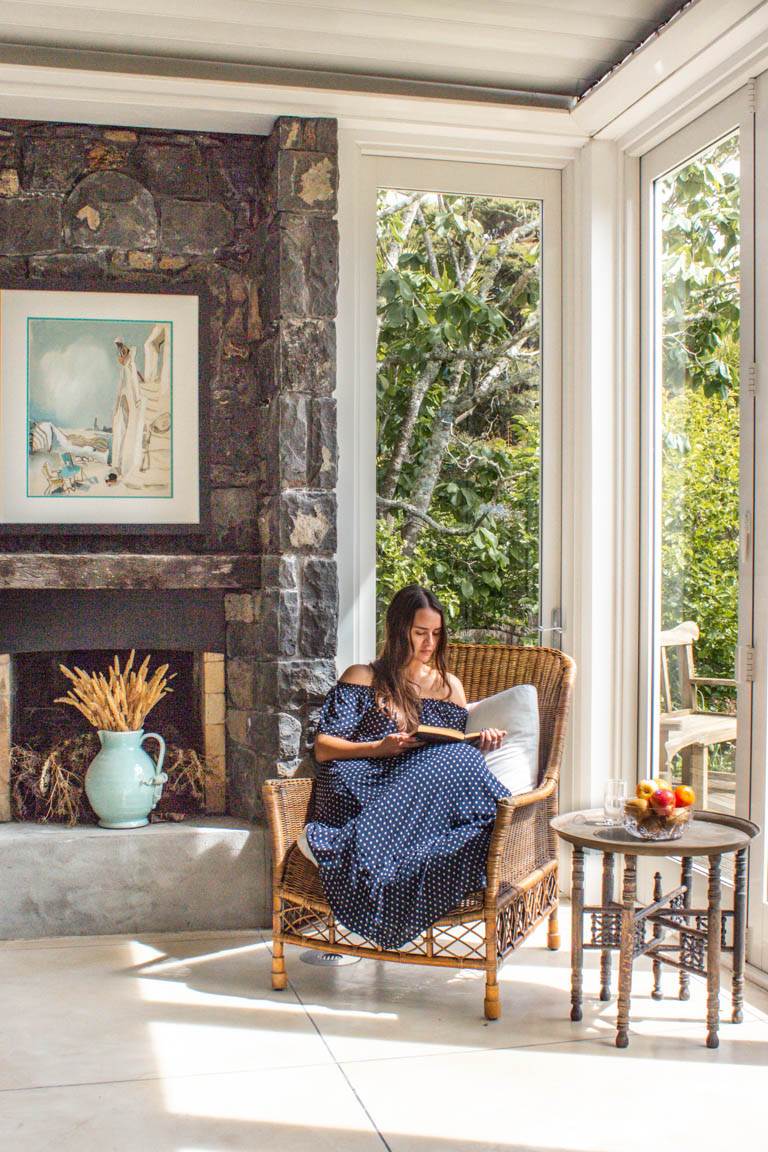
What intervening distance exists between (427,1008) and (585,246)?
2609 mm

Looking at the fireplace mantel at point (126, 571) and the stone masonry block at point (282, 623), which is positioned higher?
the fireplace mantel at point (126, 571)

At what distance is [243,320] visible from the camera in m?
4.02

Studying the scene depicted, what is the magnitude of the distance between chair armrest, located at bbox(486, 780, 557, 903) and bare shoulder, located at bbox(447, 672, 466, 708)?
0.41 metres

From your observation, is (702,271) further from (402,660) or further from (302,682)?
(302,682)

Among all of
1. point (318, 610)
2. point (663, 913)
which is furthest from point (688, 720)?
point (318, 610)

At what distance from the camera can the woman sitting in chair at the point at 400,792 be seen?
3041 mm

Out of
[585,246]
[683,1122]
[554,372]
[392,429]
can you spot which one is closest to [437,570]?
[392,429]

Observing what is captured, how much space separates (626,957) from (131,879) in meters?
1.72

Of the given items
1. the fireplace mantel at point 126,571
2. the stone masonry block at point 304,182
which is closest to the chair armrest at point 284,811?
the fireplace mantel at point 126,571

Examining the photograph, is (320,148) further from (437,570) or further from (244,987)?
(244,987)

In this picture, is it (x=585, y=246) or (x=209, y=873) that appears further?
(x=585, y=246)

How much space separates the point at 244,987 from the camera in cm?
328

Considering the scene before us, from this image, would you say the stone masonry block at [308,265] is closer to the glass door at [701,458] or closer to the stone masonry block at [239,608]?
the stone masonry block at [239,608]

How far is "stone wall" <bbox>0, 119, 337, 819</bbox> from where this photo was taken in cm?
378
